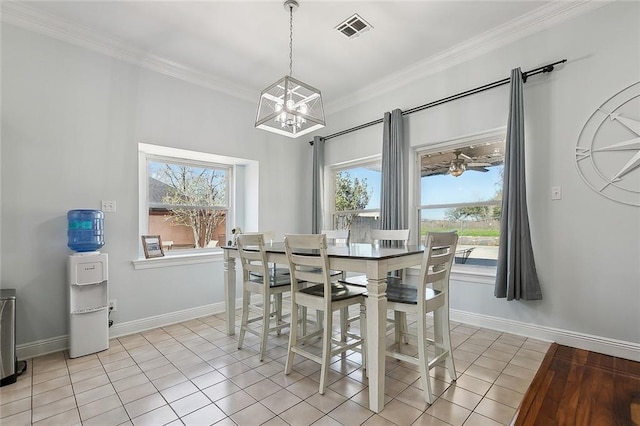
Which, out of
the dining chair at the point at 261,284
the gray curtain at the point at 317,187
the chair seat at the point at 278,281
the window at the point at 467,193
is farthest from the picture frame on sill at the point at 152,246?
the window at the point at 467,193

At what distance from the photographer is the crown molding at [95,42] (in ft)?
8.16

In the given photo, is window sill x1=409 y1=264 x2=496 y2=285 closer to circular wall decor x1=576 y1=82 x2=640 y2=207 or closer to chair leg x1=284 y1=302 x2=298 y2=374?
circular wall decor x1=576 y1=82 x2=640 y2=207

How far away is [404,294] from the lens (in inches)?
82.2

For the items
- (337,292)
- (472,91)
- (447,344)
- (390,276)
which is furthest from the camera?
(472,91)

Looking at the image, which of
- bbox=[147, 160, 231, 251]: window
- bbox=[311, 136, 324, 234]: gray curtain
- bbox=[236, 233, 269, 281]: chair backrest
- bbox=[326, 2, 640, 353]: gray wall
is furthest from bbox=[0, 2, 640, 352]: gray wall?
bbox=[311, 136, 324, 234]: gray curtain

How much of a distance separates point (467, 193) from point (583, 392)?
1.96 metres

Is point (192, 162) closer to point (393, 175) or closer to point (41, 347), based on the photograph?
point (41, 347)

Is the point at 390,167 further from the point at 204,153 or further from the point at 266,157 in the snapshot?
the point at 204,153

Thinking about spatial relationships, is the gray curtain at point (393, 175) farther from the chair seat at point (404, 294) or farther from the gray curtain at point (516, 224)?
the chair seat at point (404, 294)

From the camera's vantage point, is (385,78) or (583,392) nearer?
(583,392)

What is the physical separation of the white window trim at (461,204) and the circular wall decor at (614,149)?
2.22 feet

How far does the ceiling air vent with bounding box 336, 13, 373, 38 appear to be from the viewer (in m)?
2.66

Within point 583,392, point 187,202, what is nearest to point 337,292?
point 583,392

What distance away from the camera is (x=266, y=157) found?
4.30 m
